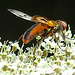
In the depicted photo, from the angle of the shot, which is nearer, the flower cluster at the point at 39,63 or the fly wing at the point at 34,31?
the flower cluster at the point at 39,63

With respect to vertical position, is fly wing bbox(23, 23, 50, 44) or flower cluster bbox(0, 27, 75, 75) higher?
fly wing bbox(23, 23, 50, 44)

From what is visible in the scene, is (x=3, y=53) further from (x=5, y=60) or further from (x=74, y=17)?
(x=74, y=17)

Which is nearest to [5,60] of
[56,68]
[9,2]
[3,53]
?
[3,53]

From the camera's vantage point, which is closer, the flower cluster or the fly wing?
the flower cluster

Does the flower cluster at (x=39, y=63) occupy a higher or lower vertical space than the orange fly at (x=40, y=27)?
lower

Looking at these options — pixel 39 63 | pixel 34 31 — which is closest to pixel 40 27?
pixel 34 31

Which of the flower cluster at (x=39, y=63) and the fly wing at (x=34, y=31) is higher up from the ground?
the fly wing at (x=34, y=31)
